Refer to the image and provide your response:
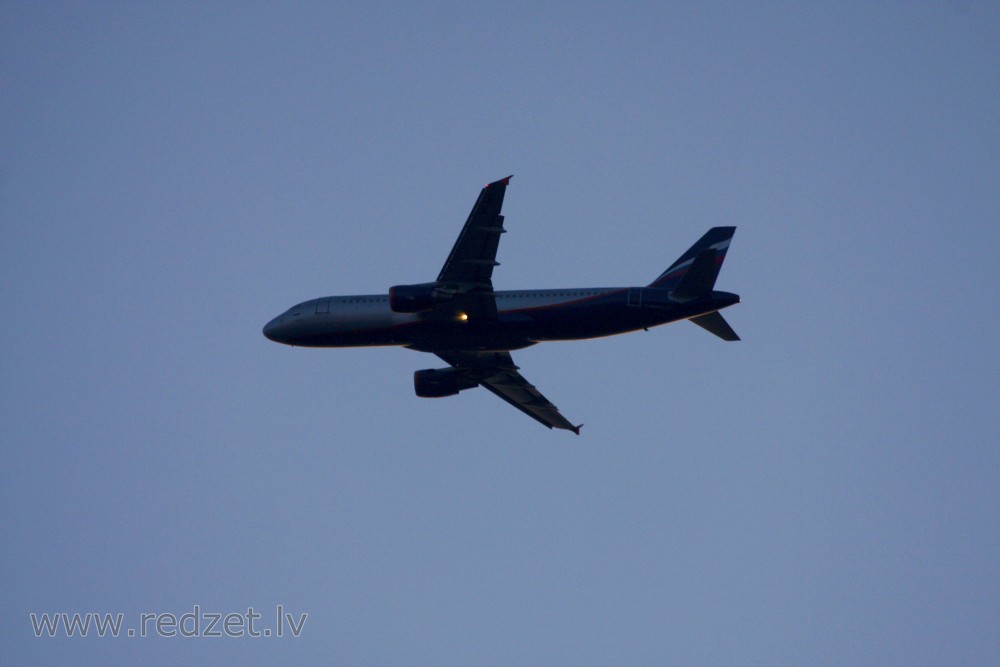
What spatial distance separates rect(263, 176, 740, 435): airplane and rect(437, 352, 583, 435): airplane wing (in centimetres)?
51

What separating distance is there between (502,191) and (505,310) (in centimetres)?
579

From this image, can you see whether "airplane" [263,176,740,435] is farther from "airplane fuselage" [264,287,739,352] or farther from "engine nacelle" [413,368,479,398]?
"engine nacelle" [413,368,479,398]

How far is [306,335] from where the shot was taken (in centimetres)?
4784

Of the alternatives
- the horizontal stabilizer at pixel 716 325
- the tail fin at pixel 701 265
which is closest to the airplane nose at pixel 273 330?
the tail fin at pixel 701 265

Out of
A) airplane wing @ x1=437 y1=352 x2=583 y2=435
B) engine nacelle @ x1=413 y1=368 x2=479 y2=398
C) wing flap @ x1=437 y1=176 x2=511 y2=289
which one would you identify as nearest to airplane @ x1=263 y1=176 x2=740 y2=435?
wing flap @ x1=437 y1=176 x2=511 y2=289

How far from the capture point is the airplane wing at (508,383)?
49844 millimetres

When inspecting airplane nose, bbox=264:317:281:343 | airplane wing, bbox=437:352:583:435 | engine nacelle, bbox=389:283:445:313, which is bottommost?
airplane wing, bbox=437:352:583:435

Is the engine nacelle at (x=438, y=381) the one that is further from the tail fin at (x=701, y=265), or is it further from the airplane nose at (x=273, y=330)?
the tail fin at (x=701, y=265)

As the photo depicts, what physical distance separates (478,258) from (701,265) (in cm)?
787

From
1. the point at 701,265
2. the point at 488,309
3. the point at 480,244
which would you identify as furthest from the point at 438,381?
the point at 701,265

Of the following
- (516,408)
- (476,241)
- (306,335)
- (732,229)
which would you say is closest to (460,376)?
(516,408)

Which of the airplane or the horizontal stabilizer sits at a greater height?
the airplane

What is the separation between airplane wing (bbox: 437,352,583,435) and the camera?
49.8 meters

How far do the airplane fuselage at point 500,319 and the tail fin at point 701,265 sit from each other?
58 centimetres
